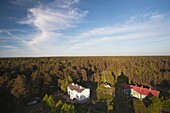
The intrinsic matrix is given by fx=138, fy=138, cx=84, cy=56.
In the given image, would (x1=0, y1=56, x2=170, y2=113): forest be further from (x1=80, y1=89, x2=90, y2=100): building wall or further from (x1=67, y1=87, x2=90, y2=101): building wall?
(x1=67, y1=87, x2=90, y2=101): building wall

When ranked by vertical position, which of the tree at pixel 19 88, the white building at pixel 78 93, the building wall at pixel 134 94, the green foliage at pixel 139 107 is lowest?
the green foliage at pixel 139 107

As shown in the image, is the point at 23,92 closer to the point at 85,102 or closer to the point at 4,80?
the point at 4,80

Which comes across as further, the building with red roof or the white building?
the building with red roof

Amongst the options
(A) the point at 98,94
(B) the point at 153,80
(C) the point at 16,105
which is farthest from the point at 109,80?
(C) the point at 16,105

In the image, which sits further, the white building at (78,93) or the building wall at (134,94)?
the building wall at (134,94)

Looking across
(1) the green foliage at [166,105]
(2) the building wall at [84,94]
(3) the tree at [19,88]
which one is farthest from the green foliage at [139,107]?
(3) the tree at [19,88]

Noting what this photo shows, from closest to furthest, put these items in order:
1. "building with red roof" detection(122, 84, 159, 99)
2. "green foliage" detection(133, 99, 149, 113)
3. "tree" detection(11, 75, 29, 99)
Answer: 1. "green foliage" detection(133, 99, 149, 113)
2. "tree" detection(11, 75, 29, 99)
3. "building with red roof" detection(122, 84, 159, 99)

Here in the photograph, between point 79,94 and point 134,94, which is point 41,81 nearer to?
point 79,94

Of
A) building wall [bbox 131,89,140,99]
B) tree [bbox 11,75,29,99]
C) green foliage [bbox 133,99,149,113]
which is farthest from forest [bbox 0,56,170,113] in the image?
building wall [bbox 131,89,140,99]

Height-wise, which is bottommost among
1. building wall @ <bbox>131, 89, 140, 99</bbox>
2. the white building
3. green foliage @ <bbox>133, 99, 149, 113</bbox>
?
green foliage @ <bbox>133, 99, 149, 113</bbox>

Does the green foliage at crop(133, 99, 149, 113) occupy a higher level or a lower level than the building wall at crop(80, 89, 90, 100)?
lower

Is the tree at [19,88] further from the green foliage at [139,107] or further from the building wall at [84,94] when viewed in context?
the green foliage at [139,107]
